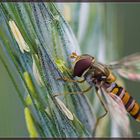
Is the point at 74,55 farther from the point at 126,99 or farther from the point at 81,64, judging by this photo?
the point at 126,99

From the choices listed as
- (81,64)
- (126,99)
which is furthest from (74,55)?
(126,99)

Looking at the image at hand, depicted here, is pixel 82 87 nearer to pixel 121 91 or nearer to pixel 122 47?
pixel 121 91

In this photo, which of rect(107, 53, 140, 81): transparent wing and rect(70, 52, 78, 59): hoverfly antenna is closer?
rect(70, 52, 78, 59): hoverfly antenna

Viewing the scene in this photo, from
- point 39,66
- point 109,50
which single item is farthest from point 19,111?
point 109,50

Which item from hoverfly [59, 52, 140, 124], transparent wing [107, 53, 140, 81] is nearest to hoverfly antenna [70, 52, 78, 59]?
hoverfly [59, 52, 140, 124]

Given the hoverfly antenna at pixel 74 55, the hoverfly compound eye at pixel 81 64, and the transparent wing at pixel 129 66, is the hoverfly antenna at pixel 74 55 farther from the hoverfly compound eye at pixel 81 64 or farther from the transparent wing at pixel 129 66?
the transparent wing at pixel 129 66

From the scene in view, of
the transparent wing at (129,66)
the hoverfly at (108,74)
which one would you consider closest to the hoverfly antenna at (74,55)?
the hoverfly at (108,74)

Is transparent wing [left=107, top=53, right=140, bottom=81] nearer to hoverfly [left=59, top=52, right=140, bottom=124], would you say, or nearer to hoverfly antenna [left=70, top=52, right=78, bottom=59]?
hoverfly [left=59, top=52, right=140, bottom=124]

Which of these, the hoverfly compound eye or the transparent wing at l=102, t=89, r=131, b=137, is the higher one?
the hoverfly compound eye
